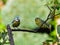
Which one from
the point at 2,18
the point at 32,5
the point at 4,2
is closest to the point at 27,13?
the point at 32,5

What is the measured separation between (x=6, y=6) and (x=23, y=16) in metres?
0.72

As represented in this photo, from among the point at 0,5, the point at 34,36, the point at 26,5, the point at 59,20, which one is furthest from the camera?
the point at 0,5

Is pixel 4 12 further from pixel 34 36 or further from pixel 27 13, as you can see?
pixel 34 36

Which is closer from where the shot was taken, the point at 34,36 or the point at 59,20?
the point at 34,36

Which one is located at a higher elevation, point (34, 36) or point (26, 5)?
point (26, 5)

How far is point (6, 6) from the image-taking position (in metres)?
5.93

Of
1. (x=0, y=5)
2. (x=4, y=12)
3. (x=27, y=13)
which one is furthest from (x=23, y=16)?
(x=0, y=5)

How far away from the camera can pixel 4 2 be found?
6395 mm

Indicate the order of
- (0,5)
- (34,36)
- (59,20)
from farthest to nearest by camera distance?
(0,5)
(59,20)
(34,36)

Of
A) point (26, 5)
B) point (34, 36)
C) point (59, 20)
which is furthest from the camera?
point (26, 5)

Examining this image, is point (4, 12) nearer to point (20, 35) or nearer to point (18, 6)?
point (18, 6)

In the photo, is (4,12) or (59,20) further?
(4,12)

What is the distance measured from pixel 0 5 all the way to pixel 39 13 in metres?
1.08

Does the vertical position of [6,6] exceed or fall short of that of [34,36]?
it exceeds it
